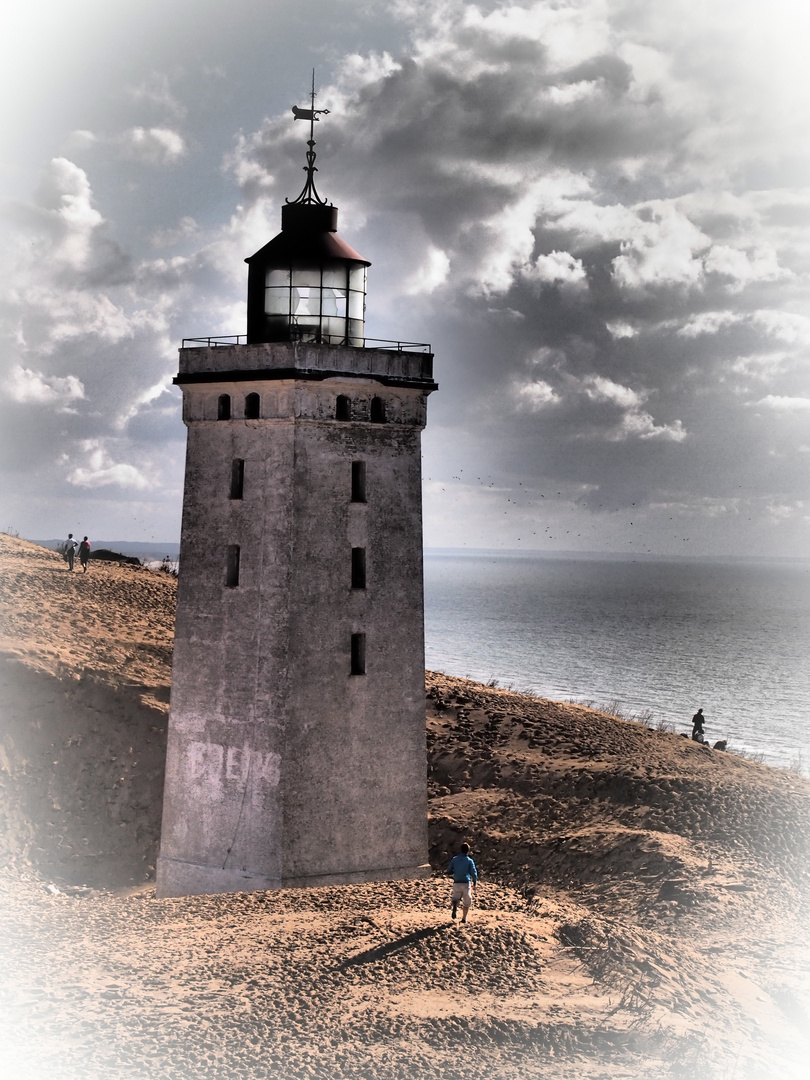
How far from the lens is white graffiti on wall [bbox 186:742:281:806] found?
17.1m

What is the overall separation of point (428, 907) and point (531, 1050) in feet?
14.4

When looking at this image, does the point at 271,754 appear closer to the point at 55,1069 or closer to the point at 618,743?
the point at 55,1069

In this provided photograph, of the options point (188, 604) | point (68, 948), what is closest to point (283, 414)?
point (188, 604)

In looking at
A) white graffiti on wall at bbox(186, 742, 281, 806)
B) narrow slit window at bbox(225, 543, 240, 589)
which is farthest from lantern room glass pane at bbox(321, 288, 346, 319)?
white graffiti on wall at bbox(186, 742, 281, 806)

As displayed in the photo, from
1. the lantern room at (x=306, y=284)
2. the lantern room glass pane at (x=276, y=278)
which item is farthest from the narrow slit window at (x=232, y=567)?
the lantern room glass pane at (x=276, y=278)

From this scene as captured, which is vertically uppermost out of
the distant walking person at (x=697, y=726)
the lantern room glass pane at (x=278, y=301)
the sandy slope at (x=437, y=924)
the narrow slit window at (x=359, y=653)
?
the lantern room glass pane at (x=278, y=301)

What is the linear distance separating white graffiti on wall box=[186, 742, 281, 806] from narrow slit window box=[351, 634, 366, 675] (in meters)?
1.83

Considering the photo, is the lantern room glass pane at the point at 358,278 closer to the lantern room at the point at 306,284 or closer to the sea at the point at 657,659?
the lantern room at the point at 306,284

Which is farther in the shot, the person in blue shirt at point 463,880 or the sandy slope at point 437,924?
the person in blue shirt at point 463,880

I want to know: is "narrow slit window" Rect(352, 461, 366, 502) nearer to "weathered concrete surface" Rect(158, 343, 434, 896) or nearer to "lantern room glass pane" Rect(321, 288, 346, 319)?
"weathered concrete surface" Rect(158, 343, 434, 896)

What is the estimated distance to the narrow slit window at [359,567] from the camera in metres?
17.6

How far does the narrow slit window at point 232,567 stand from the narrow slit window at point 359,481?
2074mm

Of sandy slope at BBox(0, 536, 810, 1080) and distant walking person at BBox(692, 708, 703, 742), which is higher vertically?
distant walking person at BBox(692, 708, 703, 742)

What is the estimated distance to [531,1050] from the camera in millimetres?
10867
